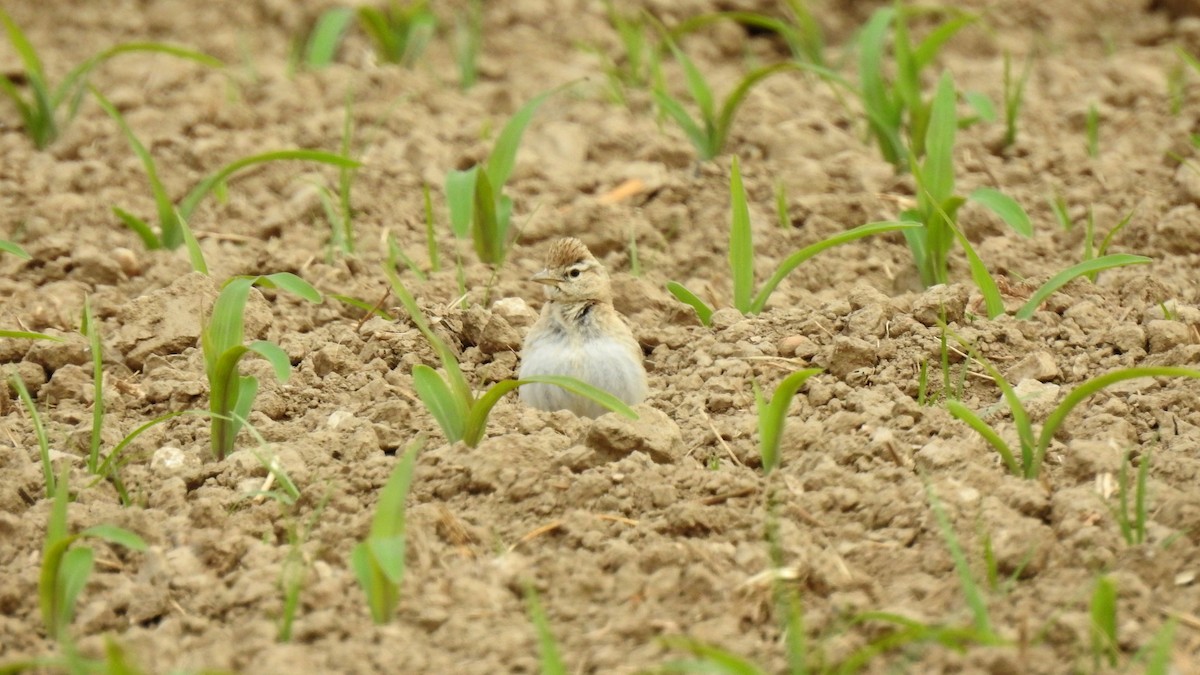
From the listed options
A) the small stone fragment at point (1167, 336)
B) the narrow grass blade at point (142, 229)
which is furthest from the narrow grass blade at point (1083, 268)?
the narrow grass blade at point (142, 229)

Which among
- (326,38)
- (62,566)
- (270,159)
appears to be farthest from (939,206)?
(326,38)

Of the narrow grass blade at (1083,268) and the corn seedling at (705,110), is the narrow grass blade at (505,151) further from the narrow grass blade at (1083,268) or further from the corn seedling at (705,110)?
the narrow grass blade at (1083,268)

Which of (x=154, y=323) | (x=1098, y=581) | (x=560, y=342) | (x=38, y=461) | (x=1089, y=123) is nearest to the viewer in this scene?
(x=1098, y=581)

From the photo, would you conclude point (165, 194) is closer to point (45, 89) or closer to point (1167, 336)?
point (45, 89)

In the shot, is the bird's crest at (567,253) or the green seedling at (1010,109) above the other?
the green seedling at (1010,109)

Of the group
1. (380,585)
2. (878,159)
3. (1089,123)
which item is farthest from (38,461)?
(1089,123)

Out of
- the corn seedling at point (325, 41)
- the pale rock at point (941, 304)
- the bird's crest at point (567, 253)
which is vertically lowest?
the bird's crest at point (567, 253)

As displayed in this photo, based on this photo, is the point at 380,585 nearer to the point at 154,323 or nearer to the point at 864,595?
the point at 864,595

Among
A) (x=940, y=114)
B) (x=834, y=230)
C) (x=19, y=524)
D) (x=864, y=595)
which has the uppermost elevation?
(x=940, y=114)
